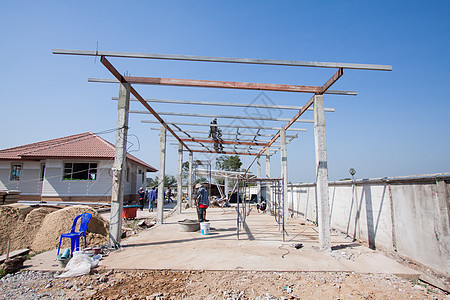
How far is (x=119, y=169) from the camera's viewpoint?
20.5 ft

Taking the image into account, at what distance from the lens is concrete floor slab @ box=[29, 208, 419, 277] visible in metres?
4.65

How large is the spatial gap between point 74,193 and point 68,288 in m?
14.6


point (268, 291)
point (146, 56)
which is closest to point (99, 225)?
point (146, 56)

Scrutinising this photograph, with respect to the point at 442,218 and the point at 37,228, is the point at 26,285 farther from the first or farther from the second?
the point at 442,218

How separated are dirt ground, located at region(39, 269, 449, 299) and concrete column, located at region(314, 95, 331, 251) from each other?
63.3 inches

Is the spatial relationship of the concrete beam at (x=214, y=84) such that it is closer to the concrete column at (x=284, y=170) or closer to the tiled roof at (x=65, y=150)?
the concrete column at (x=284, y=170)

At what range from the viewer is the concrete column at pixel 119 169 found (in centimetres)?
607

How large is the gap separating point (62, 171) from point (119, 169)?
1319cm

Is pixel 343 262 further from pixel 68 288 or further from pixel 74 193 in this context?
pixel 74 193

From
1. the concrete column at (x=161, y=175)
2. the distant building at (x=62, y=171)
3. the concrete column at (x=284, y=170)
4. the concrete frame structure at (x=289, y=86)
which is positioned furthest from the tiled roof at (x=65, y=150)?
the concrete column at (x=284, y=170)

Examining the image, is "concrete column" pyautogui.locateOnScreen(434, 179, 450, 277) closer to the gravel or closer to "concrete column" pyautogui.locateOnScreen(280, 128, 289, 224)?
the gravel

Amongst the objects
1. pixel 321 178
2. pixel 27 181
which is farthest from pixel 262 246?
pixel 27 181

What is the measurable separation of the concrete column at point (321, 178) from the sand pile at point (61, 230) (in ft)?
19.0

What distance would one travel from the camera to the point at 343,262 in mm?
5047
